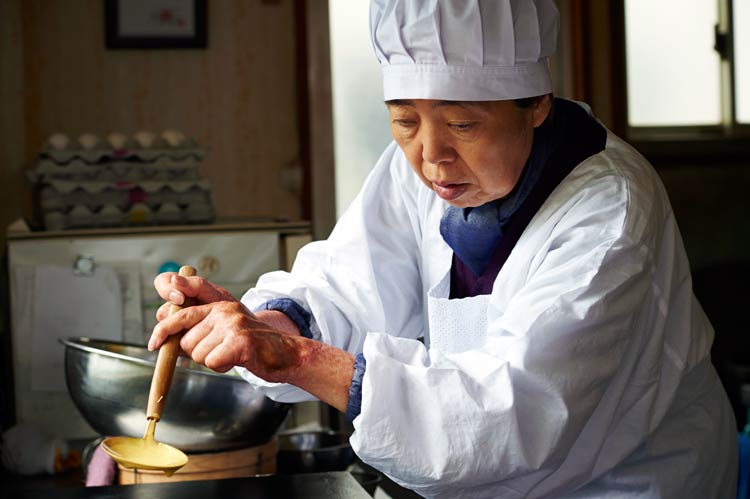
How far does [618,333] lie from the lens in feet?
3.67

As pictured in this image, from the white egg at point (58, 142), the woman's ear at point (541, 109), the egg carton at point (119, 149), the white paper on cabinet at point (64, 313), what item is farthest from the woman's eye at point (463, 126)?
the white egg at point (58, 142)

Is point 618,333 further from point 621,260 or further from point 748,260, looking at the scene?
point 748,260

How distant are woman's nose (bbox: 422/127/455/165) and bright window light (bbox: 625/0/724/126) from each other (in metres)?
2.37

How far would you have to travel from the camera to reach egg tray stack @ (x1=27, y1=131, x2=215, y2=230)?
93.3 inches

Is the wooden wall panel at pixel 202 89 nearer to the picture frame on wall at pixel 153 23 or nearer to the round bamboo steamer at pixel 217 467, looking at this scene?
the picture frame on wall at pixel 153 23

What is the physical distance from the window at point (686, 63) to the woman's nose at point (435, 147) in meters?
2.39

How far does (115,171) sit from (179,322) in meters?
1.37

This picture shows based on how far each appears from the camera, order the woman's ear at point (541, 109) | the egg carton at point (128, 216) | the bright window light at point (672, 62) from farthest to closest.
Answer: the bright window light at point (672, 62), the egg carton at point (128, 216), the woman's ear at point (541, 109)

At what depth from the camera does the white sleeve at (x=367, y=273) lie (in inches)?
59.7

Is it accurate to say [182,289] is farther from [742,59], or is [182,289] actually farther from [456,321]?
[742,59]

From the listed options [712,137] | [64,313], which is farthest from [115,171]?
[712,137]

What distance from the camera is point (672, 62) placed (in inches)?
138

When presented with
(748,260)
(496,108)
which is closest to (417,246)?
(496,108)

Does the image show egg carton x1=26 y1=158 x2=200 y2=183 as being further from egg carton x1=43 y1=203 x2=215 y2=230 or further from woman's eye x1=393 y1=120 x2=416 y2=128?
woman's eye x1=393 y1=120 x2=416 y2=128
